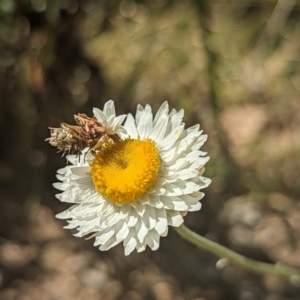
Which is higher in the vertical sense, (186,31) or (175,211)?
(186,31)

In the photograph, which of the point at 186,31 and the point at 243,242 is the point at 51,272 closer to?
the point at 243,242

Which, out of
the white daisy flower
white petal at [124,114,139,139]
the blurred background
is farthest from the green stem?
the blurred background

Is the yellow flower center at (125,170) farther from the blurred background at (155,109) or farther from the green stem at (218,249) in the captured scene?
the blurred background at (155,109)

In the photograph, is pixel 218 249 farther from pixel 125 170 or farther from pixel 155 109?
pixel 155 109

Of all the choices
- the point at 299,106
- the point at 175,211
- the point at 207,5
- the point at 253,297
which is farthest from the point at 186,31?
the point at 175,211

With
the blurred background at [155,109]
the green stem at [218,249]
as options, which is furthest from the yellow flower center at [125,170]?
the blurred background at [155,109]

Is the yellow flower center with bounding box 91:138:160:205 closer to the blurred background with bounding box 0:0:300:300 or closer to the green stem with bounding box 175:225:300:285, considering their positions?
the green stem with bounding box 175:225:300:285
